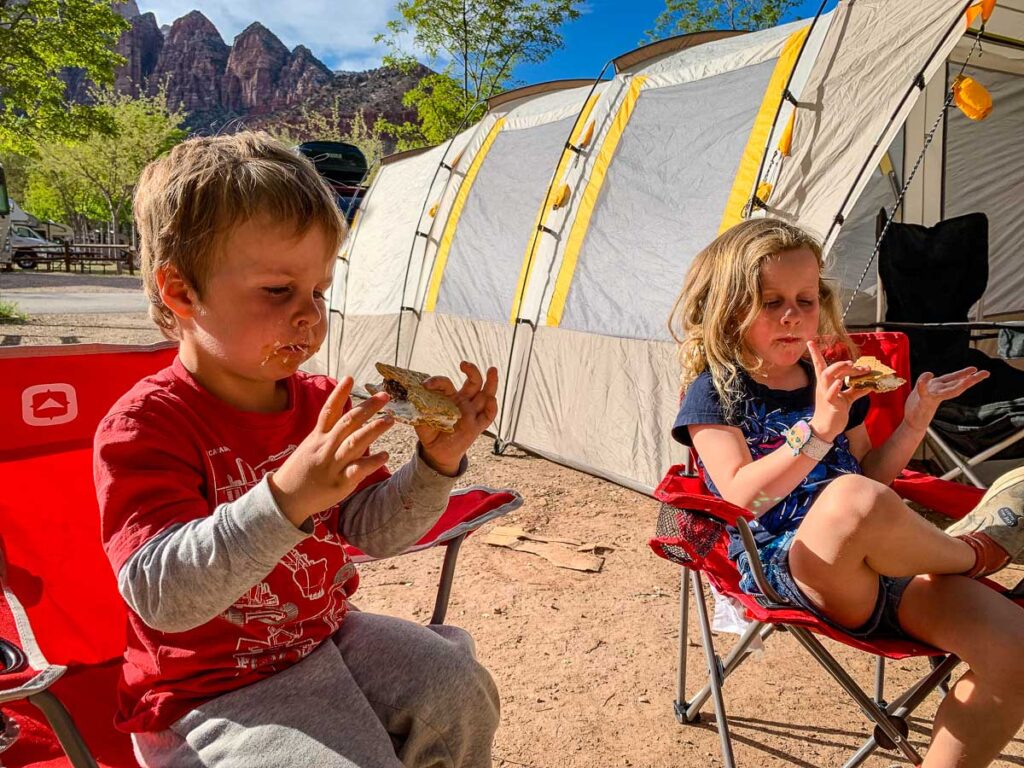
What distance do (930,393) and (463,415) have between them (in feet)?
4.52

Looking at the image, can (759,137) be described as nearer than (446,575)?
No

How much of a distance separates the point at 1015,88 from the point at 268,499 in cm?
Result: 633

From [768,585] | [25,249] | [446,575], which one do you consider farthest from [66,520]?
[25,249]

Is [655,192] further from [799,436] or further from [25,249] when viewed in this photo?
[25,249]

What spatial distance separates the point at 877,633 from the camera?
1.76 metres

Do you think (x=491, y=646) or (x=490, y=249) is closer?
(x=491, y=646)

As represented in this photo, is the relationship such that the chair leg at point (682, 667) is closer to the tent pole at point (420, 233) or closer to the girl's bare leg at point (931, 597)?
A: the girl's bare leg at point (931, 597)

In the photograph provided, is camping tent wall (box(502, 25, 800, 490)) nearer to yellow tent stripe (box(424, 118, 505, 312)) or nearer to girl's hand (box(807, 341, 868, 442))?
yellow tent stripe (box(424, 118, 505, 312))

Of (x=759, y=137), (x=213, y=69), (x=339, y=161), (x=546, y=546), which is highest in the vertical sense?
(x=213, y=69)

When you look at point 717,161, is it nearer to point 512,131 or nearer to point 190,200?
point 512,131

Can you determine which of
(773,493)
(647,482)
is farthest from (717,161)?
(773,493)

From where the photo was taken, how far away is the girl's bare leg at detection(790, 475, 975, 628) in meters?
1.65

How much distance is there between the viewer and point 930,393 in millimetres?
2092

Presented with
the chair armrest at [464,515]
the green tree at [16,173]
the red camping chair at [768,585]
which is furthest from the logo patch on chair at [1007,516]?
the green tree at [16,173]
